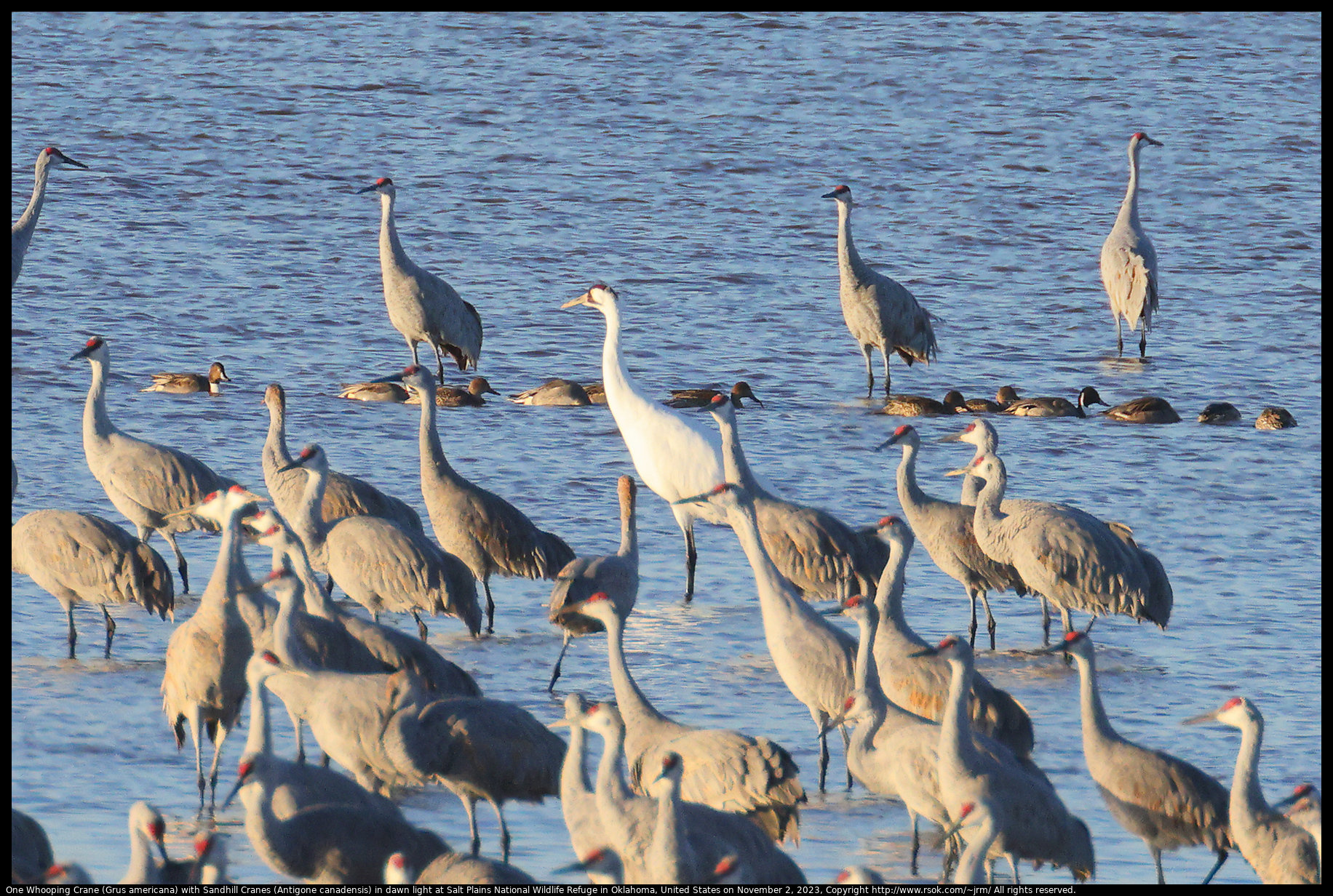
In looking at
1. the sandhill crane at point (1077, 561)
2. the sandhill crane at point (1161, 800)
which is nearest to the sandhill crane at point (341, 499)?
the sandhill crane at point (1077, 561)

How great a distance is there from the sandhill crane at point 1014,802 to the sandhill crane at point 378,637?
1818 mm

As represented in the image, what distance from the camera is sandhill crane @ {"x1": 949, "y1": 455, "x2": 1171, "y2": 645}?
8.77 metres

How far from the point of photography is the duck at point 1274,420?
13.2 m

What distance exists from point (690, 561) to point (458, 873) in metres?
4.74

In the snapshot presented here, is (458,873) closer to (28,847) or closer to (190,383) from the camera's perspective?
(28,847)

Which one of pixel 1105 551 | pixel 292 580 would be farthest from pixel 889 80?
pixel 292 580

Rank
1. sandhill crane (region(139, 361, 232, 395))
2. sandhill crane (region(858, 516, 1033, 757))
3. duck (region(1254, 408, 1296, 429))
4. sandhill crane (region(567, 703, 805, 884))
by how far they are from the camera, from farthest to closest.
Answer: sandhill crane (region(139, 361, 232, 395)) → duck (region(1254, 408, 1296, 429)) → sandhill crane (region(858, 516, 1033, 757)) → sandhill crane (region(567, 703, 805, 884))

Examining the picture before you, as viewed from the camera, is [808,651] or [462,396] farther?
A: [462,396]

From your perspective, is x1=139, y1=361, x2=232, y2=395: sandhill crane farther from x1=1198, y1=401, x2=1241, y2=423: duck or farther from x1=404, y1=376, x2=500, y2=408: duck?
x1=1198, y1=401, x2=1241, y2=423: duck

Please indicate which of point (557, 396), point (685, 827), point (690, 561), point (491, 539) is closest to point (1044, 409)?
point (557, 396)

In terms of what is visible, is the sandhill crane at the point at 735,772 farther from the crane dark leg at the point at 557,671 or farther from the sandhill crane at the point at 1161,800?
the crane dark leg at the point at 557,671

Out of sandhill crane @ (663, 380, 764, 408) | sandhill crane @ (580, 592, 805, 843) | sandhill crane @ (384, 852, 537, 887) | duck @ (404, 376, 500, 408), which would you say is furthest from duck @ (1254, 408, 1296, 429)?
sandhill crane @ (384, 852, 537, 887)

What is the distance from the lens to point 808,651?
746 cm

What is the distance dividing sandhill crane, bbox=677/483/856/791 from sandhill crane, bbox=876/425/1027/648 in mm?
1642
